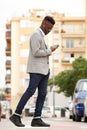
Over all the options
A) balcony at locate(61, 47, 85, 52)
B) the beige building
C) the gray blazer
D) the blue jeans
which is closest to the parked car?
the blue jeans

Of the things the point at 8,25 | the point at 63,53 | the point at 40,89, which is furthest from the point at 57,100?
the point at 40,89

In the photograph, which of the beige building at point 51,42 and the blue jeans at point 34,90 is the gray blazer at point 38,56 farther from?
the beige building at point 51,42

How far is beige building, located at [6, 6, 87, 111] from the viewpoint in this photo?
13012cm

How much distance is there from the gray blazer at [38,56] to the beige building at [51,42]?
362 ft

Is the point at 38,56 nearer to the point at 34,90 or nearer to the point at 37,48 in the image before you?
the point at 37,48

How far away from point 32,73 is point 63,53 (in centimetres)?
11716

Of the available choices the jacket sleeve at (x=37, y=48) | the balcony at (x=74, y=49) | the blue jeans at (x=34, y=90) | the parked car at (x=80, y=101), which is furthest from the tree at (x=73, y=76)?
the jacket sleeve at (x=37, y=48)

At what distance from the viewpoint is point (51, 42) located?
429 ft

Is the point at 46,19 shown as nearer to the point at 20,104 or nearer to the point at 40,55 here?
the point at 40,55

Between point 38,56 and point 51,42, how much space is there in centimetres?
11679

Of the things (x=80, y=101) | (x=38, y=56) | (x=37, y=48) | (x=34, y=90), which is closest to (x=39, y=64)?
(x=38, y=56)

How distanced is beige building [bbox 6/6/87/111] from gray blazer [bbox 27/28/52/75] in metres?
110

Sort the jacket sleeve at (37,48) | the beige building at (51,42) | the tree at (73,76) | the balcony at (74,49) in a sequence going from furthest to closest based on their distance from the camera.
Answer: the beige building at (51,42), the balcony at (74,49), the tree at (73,76), the jacket sleeve at (37,48)

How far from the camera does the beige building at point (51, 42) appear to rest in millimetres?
130125
